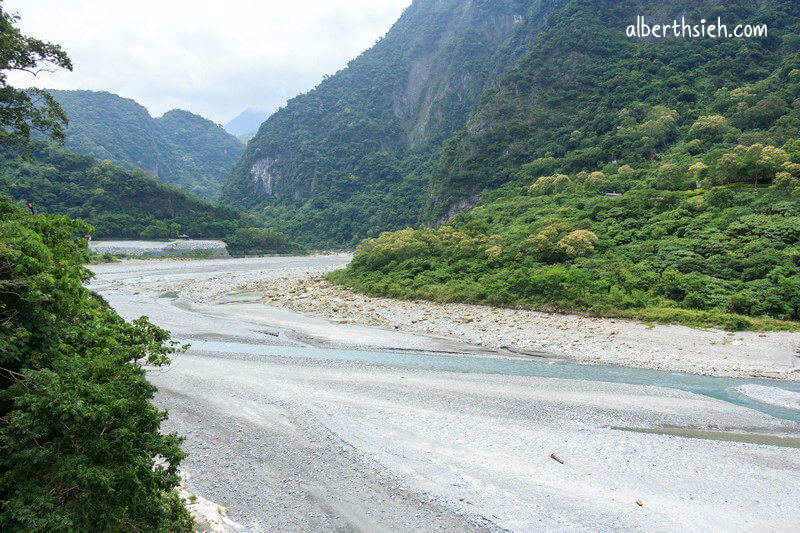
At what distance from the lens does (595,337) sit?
61.5 feet

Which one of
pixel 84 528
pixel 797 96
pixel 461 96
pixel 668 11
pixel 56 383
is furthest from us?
pixel 461 96

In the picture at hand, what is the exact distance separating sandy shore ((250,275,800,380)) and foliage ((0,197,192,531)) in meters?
15.5

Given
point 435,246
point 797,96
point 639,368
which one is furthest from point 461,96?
point 639,368

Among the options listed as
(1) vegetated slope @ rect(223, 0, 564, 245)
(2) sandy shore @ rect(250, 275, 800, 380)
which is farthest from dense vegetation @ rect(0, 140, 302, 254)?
(2) sandy shore @ rect(250, 275, 800, 380)

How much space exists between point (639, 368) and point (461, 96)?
136 metres

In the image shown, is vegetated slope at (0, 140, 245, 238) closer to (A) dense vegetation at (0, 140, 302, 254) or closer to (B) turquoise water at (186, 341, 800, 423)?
(A) dense vegetation at (0, 140, 302, 254)

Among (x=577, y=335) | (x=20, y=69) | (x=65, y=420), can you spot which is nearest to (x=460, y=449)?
(x=65, y=420)

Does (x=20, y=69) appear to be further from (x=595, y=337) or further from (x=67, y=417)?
(x=595, y=337)

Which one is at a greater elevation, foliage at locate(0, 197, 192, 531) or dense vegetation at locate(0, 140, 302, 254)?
dense vegetation at locate(0, 140, 302, 254)

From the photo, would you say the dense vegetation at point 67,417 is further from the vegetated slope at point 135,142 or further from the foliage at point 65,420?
the vegetated slope at point 135,142

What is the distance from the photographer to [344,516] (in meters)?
7.51

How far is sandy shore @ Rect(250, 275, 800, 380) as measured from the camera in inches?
607

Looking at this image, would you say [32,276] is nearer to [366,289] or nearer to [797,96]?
[366,289]

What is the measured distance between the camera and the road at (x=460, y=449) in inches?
298
